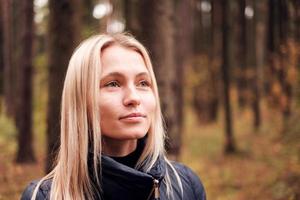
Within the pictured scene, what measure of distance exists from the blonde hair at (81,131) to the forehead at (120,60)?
0.05 meters

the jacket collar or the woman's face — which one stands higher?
the woman's face

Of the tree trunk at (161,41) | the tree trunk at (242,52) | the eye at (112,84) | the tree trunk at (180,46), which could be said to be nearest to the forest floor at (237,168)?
the tree trunk at (180,46)

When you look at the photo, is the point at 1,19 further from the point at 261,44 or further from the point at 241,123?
the point at 261,44

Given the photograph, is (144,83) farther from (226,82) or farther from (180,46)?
(180,46)

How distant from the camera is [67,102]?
2.72 metres

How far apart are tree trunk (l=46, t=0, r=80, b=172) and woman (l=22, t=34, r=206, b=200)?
14.9ft

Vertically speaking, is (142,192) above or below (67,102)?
below

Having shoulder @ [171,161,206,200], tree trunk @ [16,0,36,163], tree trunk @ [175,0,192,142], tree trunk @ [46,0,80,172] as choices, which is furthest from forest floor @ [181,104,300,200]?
tree trunk @ [16,0,36,163]

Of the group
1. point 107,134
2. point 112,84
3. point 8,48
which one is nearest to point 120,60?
point 112,84

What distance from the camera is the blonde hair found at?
262 centimetres

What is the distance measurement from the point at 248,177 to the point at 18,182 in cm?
552

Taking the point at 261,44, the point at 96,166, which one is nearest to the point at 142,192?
the point at 96,166

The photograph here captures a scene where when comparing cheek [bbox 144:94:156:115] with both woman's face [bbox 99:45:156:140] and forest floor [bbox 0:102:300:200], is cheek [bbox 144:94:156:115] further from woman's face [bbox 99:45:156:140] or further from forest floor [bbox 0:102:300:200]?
forest floor [bbox 0:102:300:200]

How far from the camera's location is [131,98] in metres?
2.62
